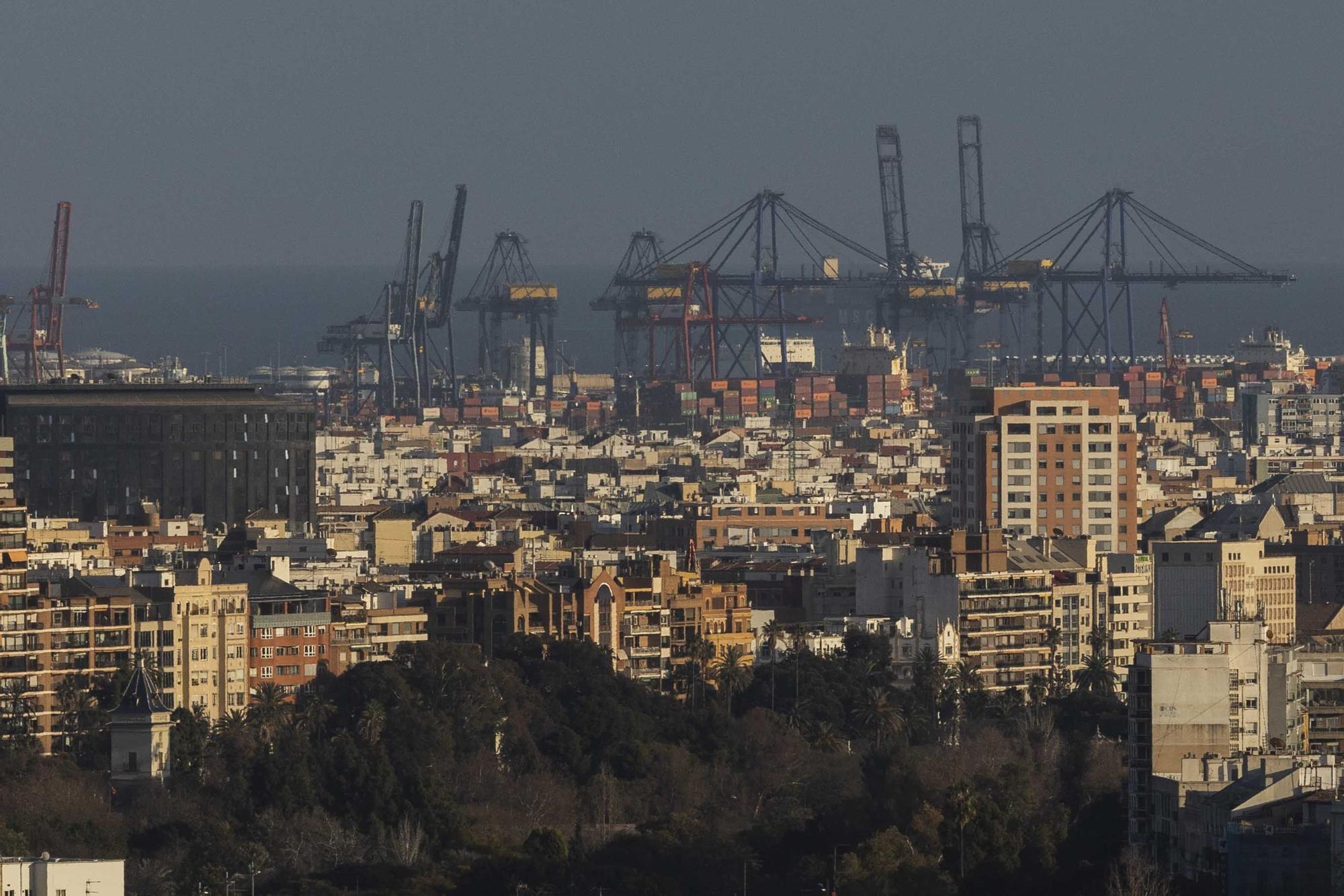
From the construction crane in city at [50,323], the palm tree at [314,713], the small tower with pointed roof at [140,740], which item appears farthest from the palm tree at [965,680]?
the construction crane in city at [50,323]

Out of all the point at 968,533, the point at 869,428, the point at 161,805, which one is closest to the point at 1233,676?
the point at 161,805

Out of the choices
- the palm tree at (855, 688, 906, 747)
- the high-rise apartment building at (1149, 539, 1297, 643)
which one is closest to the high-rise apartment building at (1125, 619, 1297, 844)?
the palm tree at (855, 688, 906, 747)

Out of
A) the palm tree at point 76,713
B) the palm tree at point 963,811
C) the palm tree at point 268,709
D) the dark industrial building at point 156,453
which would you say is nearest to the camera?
the palm tree at point 963,811

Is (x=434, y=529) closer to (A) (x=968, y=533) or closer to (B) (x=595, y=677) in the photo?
(A) (x=968, y=533)

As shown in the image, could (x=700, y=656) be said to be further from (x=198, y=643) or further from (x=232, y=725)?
(x=232, y=725)

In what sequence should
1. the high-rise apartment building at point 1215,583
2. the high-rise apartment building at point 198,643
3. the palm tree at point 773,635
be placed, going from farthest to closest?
the high-rise apartment building at point 1215,583 → the palm tree at point 773,635 → the high-rise apartment building at point 198,643

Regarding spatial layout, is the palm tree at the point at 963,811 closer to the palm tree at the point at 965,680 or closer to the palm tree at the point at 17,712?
the palm tree at the point at 17,712

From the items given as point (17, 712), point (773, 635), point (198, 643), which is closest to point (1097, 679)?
point (773, 635)

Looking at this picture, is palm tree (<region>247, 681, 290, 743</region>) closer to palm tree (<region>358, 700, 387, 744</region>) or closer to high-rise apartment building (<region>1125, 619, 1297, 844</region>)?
palm tree (<region>358, 700, 387, 744</region>)

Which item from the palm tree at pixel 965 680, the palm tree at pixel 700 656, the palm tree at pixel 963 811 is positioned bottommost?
the palm tree at pixel 963 811
